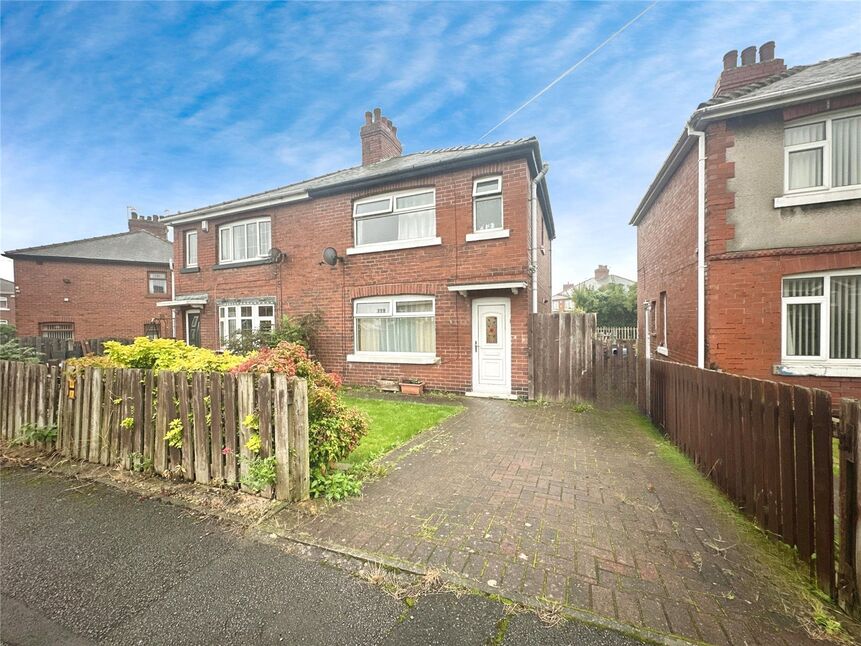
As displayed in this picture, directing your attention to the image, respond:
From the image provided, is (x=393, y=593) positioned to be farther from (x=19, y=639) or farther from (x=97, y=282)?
(x=97, y=282)

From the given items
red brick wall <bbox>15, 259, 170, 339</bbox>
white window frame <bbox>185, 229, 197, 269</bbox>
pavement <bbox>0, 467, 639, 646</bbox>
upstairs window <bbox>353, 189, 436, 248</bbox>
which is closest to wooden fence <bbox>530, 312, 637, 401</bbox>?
upstairs window <bbox>353, 189, 436, 248</bbox>

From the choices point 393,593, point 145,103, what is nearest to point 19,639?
point 393,593

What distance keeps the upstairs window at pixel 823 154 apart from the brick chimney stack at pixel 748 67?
3.00m

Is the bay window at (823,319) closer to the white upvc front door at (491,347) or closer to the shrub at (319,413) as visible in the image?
the white upvc front door at (491,347)

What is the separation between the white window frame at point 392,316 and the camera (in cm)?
980

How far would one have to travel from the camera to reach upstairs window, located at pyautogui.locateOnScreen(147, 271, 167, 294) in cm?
2397

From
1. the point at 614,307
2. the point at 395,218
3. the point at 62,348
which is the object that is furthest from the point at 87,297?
the point at 614,307

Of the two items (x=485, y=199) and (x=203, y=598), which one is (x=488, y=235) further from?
(x=203, y=598)

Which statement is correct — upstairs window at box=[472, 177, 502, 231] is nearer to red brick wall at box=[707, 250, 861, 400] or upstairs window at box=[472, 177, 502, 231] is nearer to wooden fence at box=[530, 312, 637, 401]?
wooden fence at box=[530, 312, 637, 401]

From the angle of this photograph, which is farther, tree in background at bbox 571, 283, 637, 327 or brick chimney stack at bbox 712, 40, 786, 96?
tree in background at bbox 571, 283, 637, 327

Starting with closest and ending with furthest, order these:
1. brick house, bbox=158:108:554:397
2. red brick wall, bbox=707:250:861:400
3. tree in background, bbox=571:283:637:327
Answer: red brick wall, bbox=707:250:861:400
brick house, bbox=158:108:554:397
tree in background, bbox=571:283:637:327

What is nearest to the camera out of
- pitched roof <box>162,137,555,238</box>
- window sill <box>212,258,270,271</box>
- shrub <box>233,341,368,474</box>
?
shrub <box>233,341,368,474</box>

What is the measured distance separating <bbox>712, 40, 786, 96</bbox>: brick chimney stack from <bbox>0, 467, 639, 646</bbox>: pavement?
12.5 meters

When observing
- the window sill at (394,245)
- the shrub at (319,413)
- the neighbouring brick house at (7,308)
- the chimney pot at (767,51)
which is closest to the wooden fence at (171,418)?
the shrub at (319,413)
